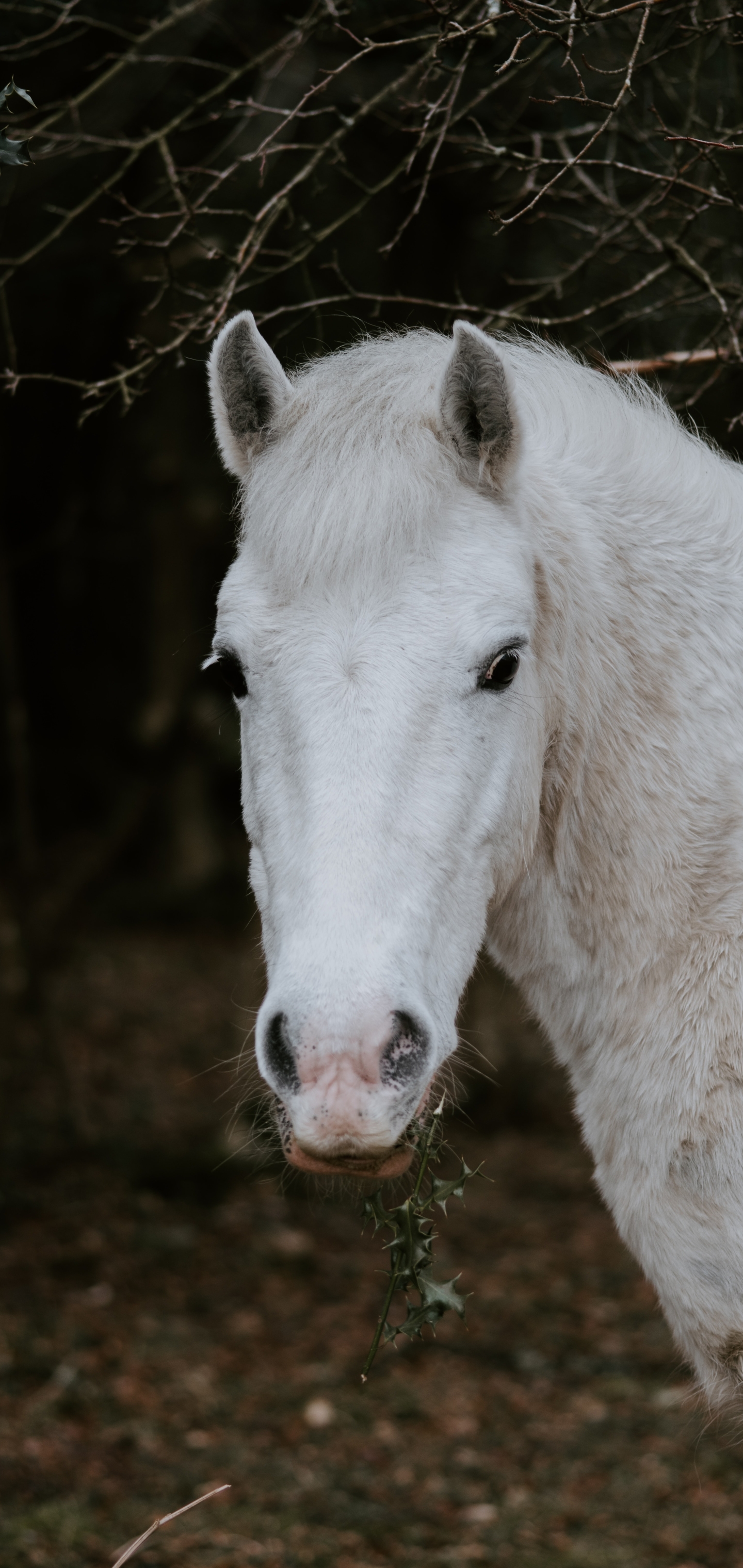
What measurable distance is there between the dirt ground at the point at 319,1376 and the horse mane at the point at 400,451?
137 centimetres

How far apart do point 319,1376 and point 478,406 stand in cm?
453

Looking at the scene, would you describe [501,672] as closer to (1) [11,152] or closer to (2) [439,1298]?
(2) [439,1298]

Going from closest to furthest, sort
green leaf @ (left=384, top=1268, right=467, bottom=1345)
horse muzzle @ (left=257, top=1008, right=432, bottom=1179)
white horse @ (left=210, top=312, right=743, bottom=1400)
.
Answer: horse muzzle @ (left=257, top=1008, right=432, bottom=1179)
white horse @ (left=210, top=312, right=743, bottom=1400)
green leaf @ (left=384, top=1268, right=467, bottom=1345)

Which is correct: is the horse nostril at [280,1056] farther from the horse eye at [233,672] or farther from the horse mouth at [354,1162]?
the horse eye at [233,672]

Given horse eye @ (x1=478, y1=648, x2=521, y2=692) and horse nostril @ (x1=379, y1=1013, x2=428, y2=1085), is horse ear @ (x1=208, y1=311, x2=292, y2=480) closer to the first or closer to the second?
horse eye @ (x1=478, y1=648, x2=521, y2=692)

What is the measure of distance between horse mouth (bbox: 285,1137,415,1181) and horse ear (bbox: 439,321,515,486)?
1331mm

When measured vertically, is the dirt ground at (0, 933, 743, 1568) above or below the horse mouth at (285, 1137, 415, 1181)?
below

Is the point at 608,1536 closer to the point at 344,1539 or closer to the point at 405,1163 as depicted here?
the point at 344,1539

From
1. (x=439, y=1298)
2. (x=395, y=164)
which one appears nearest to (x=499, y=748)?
(x=439, y=1298)

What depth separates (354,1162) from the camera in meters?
1.88

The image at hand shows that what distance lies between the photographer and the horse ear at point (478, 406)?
86.4 inches

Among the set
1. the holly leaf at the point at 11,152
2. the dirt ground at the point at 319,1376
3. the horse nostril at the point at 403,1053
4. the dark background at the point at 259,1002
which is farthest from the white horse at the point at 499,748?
the dirt ground at the point at 319,1376

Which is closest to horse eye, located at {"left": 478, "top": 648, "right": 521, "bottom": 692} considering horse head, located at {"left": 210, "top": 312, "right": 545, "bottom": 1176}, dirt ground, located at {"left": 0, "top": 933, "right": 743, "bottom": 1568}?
horse head, located at {"left": 210, "top": 312, "right": 545, "bottom": 1176}

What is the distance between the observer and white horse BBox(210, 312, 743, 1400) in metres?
1.93
